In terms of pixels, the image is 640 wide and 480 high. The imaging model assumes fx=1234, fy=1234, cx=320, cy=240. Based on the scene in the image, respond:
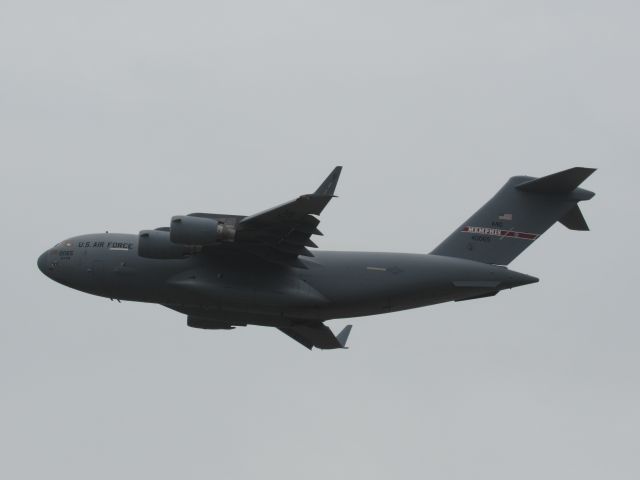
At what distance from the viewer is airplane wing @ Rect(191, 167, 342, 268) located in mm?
19609

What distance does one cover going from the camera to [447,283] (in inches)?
838

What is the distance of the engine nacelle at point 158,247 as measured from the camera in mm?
21016

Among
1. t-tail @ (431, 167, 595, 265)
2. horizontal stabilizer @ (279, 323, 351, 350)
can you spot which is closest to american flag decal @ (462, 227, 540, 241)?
t-tail @ (431, 167, 595, 265)

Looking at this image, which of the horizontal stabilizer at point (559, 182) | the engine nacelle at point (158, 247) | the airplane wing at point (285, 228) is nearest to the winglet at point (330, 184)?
the airplane wing at point (285, 228)

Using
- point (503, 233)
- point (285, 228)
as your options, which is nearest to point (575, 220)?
point (503, 233)

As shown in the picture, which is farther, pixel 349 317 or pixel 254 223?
pixel 349 317

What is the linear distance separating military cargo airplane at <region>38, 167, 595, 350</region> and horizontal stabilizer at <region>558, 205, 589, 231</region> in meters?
0.02

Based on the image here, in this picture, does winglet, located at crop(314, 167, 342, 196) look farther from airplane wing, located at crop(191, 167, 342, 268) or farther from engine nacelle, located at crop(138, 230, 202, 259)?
engine nacelle, located at crop(138, 230, 202, 259)

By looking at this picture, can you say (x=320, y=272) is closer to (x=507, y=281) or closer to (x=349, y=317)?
(x=349, y=317)

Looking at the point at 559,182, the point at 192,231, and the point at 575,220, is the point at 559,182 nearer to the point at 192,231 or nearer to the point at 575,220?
the point at 575,220

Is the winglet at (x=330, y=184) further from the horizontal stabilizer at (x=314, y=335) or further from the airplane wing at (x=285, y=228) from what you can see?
the horizontal stabilizer at (x=314, y=335)

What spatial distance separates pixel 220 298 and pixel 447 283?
392cm

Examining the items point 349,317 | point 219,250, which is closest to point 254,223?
point 219,250

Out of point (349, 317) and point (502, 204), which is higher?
point (502, 204)
